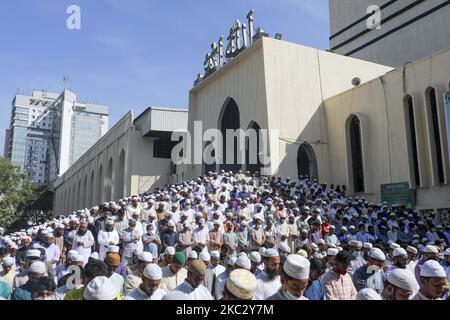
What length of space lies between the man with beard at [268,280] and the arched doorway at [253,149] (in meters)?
14.7

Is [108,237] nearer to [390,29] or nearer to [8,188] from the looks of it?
[8,188]

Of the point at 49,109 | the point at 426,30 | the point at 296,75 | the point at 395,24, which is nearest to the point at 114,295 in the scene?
the point at 296,75

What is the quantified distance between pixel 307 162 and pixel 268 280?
52.6 feet

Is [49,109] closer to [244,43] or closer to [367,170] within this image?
[244,43]

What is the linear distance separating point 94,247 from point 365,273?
5.43 m

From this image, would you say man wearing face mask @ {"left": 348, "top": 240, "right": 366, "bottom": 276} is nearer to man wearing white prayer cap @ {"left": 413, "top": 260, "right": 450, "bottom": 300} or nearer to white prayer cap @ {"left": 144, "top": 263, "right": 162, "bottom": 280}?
man wearing white prayer cap @ {"left": 413, "top": 260, "right": 450, "bottom": 300}

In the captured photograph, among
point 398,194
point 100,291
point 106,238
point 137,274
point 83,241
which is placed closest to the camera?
point 100,291

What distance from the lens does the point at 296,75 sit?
19.5 metres

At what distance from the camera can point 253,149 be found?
1964 cm

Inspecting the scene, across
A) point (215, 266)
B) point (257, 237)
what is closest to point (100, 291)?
point (215, 266)

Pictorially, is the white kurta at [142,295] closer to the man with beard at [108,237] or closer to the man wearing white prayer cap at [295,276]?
the man wearing white prayer cap at [295,276]

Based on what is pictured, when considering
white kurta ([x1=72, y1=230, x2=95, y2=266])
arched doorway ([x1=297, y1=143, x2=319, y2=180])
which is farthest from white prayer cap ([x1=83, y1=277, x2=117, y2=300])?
arched doorway ([x1=297, y1=143, x2=319, y2=180])

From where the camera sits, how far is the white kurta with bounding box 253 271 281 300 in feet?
13.2

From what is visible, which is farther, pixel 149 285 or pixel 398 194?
pixel 398 194
